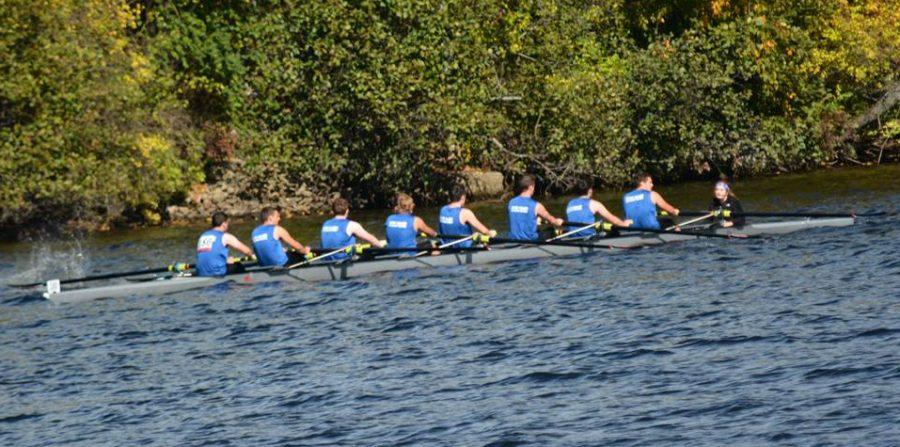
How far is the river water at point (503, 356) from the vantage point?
14539 mm

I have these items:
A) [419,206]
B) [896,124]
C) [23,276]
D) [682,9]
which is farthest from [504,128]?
[23,276]

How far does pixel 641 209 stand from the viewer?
27312 mm

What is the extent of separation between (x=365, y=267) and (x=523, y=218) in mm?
3274

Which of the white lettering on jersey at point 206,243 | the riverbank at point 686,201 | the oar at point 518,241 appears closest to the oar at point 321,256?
the white lettering on jersey at point 206,243

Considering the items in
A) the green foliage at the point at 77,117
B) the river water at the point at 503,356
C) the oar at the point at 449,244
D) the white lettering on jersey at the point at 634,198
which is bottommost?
the river water at the point at 503,356

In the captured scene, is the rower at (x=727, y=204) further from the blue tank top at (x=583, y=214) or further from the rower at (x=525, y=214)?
the rower at (x=525, y=214)

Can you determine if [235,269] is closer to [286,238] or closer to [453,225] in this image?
[286,238]

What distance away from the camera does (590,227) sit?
27.3 meters

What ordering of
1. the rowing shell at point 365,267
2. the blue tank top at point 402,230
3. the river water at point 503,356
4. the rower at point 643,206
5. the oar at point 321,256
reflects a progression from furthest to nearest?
the rower at point 643,206, the blue tank top at point 402,230, the oar at point 321,256, the rowing shell at point 365,267, the river water at point 503,356

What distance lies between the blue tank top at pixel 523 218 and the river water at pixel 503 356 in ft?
3.45

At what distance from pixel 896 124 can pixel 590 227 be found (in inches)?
782

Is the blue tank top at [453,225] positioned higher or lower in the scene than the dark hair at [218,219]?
lower

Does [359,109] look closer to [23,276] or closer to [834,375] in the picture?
[23,276]

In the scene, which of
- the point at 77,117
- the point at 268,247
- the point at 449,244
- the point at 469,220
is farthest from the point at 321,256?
the point at 77,117
